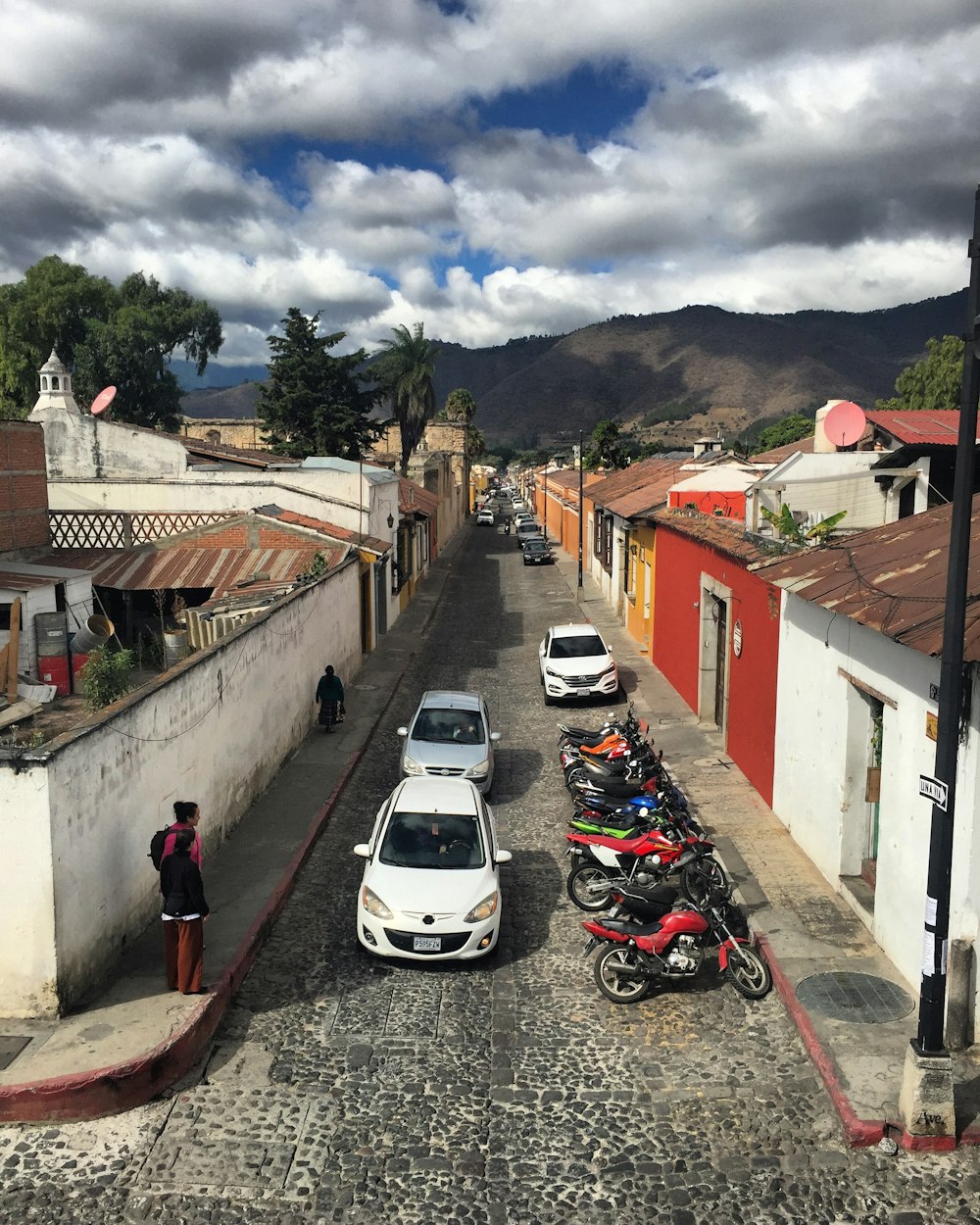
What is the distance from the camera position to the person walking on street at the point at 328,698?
1777 centimetres

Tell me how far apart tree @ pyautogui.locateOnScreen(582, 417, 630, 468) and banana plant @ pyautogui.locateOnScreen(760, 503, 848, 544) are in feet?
152

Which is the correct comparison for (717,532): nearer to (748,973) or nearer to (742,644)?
(742,644)

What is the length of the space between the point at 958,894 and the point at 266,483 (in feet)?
72.2

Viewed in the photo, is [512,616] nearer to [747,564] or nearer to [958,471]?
[747,564]

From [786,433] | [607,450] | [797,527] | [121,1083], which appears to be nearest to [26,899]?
[121,1083]

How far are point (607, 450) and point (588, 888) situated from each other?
51.9 m

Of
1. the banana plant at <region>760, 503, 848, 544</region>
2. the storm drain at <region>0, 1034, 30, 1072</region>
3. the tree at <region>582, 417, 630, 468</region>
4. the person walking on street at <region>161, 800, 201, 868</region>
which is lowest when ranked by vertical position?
the storm drain at <region>0, 1034, 30, 1072</region>

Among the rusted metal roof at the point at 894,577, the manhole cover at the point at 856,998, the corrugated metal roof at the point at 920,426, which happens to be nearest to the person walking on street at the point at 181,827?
the manhole cover at the point at 856,998

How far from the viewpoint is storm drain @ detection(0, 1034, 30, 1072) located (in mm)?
7184

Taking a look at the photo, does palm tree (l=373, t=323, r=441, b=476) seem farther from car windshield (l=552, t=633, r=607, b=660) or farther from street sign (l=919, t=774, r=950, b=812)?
street sign (l=919, t=774, r=950, b=812)

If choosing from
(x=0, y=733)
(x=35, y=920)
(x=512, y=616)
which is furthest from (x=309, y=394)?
(x=35, y=920)

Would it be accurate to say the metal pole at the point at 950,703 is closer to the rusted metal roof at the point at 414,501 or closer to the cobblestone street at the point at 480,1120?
the cobblestone street at the point at 480,1120

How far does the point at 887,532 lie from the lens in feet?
39.2

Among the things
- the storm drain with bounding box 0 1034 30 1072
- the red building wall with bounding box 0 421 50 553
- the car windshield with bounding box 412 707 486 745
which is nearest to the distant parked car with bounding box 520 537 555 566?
the red building wall with bounding box 0 421 50 553
